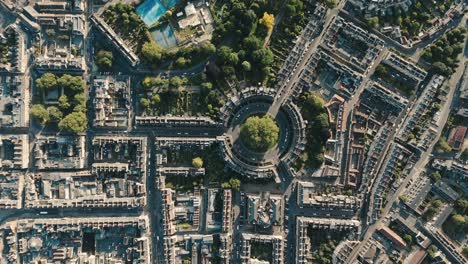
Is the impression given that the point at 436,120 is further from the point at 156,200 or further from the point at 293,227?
the point at 156,200

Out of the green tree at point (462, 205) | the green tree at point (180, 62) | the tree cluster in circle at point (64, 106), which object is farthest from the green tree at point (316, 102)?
the tree cluster in circle at point (64, 106)

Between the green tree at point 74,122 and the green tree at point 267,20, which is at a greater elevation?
the green tree at point 267,20

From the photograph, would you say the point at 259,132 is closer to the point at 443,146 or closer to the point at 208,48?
the point at 208,48

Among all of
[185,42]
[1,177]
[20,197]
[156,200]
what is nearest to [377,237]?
[156,200]

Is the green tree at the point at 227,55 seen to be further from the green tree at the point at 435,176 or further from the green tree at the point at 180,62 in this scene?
the green tree at the point at 435,176

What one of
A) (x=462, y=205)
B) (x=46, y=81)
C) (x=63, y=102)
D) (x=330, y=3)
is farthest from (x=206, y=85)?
(x=462, y=205)

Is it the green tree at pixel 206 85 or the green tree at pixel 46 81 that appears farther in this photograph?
the green tree at pixel 206 85
